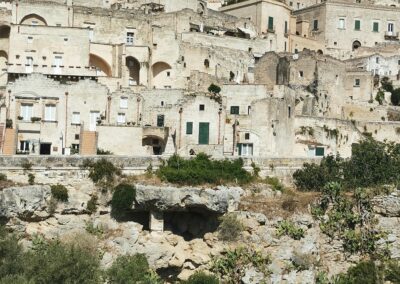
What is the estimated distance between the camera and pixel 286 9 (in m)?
59.9

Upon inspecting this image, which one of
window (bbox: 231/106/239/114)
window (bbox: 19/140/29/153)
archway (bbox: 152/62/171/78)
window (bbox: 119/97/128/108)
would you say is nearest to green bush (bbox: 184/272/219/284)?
window (bbox: 19/140/29/153)

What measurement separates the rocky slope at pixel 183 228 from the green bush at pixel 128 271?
3.70 metres

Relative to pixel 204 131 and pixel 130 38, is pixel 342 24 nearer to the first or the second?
pixel 130 38

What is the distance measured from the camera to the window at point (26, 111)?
39.6 meters

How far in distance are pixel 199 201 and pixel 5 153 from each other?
10.0 m

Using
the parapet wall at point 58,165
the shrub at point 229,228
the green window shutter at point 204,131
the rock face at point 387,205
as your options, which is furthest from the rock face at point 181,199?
the rock face at point 387,205

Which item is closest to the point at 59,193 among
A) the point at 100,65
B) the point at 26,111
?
the point at 26,111

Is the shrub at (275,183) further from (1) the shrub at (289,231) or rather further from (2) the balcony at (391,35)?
(2) the balcony at (391,35)

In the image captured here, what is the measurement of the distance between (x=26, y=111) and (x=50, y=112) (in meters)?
1.19

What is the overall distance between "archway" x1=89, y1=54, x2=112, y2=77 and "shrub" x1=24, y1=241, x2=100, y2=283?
21.2 metres

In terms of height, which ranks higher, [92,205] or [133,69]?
[133,69]

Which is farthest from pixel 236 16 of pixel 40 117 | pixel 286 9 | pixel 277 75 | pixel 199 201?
pixel 199 201

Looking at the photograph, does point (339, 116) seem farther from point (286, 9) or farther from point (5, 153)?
point (5, 153)

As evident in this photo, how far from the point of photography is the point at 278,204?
35.9 meters
